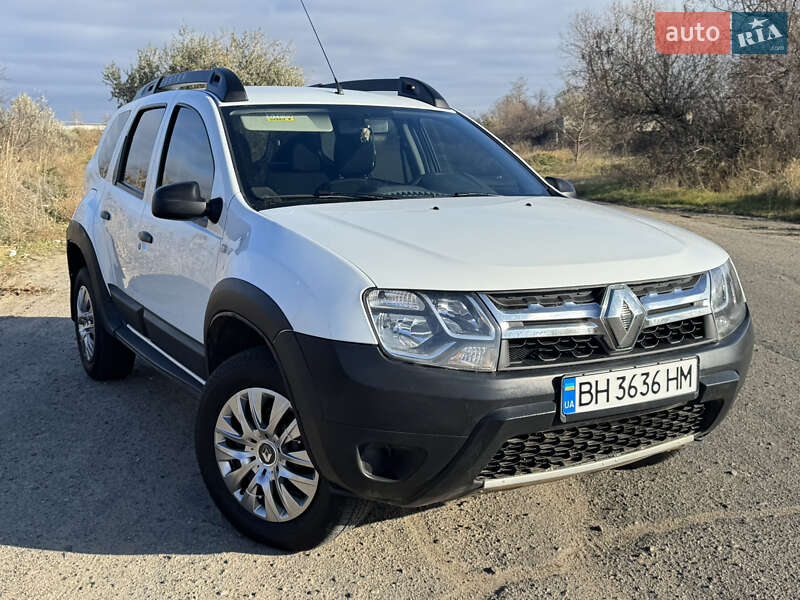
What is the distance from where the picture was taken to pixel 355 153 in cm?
392

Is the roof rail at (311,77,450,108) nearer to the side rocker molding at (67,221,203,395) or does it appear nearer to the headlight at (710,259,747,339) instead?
the side rocker molding at (67,221,203,395)

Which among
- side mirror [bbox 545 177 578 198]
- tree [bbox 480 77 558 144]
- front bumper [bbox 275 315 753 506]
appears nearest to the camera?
front bumper [bbox 275 315 753 506]

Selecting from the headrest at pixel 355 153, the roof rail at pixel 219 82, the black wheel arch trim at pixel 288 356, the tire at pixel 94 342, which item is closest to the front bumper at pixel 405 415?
the black wheel arch trim at pixel 288 356

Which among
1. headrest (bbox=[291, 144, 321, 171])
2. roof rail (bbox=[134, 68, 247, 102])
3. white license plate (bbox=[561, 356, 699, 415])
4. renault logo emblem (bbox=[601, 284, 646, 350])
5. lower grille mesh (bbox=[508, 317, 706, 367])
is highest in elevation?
roof rail (bbox=[134, 68, 247, 102])

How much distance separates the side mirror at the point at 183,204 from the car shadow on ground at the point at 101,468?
36.9 inches

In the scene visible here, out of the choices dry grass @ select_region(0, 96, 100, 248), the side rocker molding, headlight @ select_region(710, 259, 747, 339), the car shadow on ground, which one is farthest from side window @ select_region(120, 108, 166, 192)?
dry grass @ select_region(0, 96, 100, 248)

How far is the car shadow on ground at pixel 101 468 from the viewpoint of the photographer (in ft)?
10.5

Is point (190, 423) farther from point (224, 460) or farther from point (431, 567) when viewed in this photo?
point (431, 567)

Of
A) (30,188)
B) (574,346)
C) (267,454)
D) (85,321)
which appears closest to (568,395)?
(574,346)

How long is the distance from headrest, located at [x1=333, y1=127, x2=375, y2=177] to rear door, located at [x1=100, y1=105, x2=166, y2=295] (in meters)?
1.12

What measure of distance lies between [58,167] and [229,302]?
14218 mm

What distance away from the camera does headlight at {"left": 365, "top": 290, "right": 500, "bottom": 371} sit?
2.51 metres

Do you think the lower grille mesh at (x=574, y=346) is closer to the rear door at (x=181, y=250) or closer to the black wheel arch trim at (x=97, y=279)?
the rear door at (x=181, y=250)

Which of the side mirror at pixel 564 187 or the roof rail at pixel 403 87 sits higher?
the roof rail at pixel 403 87
